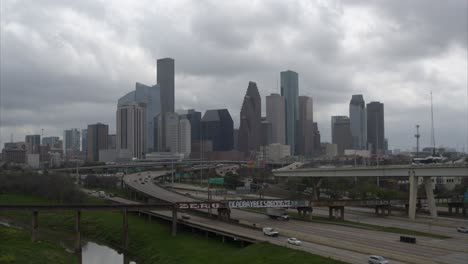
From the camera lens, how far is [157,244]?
2904 inches

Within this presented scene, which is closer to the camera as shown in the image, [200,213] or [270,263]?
[270,263]

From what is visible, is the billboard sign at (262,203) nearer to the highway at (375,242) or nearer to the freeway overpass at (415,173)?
the highway at (375,242)

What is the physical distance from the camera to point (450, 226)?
86438 mm

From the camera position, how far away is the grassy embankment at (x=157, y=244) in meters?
57.4

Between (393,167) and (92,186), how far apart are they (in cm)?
12233

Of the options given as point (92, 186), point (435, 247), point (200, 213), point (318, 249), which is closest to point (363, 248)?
point (318, 249)

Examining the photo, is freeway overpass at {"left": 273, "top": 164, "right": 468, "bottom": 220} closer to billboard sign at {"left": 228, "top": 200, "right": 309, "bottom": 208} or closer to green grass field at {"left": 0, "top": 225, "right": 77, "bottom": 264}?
billboard sign at {"left": 228, "top": 200, "right": 309, "bottom": 208}

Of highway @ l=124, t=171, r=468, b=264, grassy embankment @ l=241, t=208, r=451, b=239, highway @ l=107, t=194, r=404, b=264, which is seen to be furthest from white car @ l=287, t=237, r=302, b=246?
grassy embankment @ l=241, t=208, r=451, b=239

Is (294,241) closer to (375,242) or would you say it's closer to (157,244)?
(375,242)

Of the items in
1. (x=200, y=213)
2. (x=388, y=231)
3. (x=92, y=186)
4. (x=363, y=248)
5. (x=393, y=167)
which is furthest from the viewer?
(x=92, y=186)

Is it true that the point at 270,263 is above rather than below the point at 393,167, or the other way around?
below

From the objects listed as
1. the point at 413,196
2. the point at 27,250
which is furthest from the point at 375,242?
the point at 27,250

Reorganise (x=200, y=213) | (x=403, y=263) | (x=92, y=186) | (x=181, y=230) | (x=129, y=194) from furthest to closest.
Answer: (x=92, y=186)
(x=129, y=194)
(x=200, y=213)
(x=181, y=230)
(x=403, y=263)

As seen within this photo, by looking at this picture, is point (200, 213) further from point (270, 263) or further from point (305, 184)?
point (305, 184)
